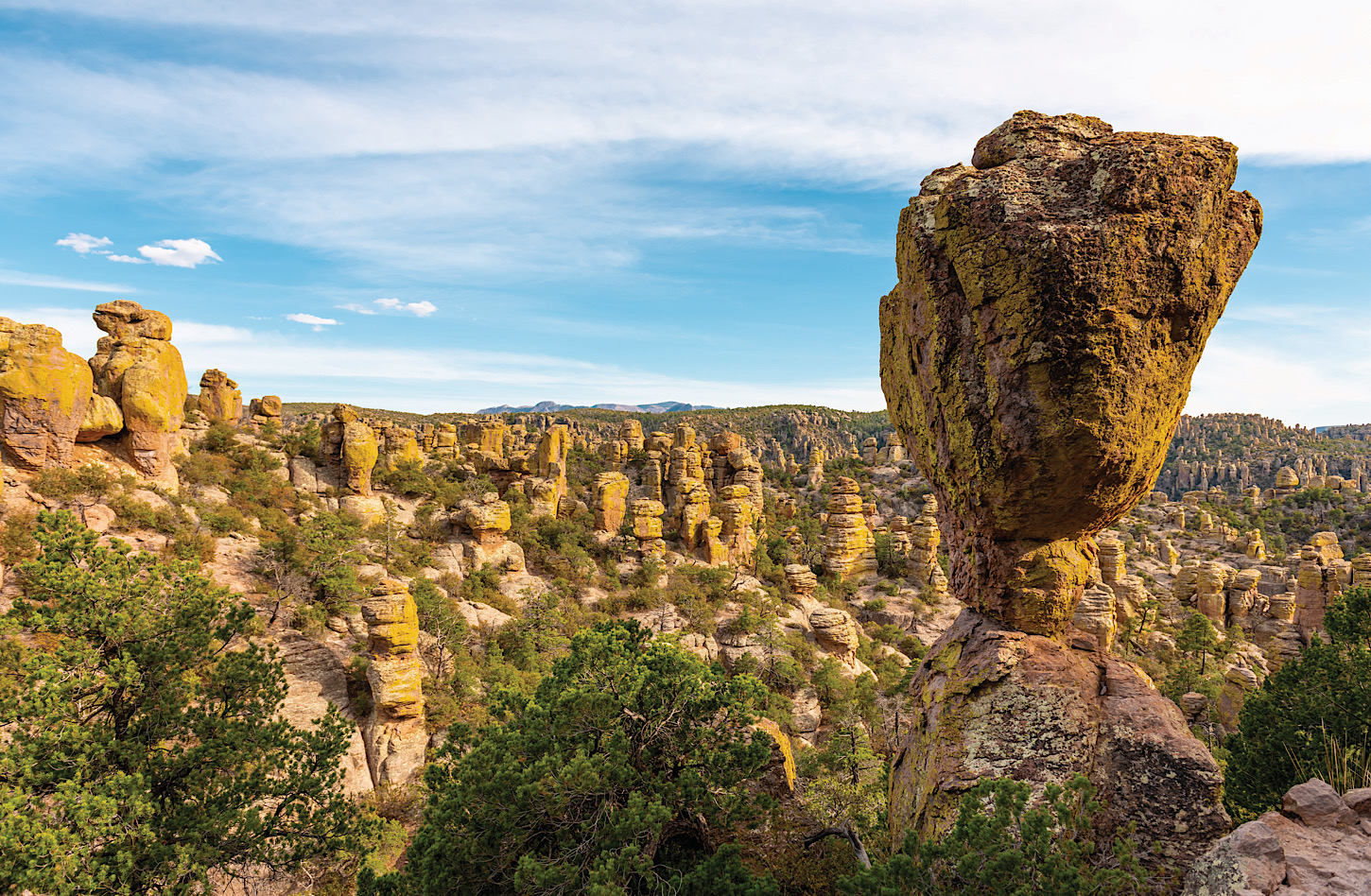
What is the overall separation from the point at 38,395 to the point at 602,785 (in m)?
25.7

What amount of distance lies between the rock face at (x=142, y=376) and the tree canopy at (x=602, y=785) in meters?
23.6

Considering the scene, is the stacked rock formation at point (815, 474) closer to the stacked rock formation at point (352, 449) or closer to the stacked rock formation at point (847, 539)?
the stacked rock formation at point (847, 539)

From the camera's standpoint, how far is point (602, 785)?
305 inches

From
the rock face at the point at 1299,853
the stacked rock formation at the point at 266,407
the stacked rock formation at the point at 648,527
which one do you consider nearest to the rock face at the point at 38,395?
the stacked rock formation at the point at 266,407

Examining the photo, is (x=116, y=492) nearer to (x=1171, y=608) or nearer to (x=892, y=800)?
(x=892, y=800)

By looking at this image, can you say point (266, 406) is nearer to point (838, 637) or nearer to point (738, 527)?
point (738, 527)

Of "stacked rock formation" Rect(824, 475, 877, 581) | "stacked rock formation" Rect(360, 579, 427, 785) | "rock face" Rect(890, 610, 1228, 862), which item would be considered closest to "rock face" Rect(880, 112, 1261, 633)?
"rock face" Rect(890, 610, 1228, 862)

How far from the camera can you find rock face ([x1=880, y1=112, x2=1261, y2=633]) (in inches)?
236

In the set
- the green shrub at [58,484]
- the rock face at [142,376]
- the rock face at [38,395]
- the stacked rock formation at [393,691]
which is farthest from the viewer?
the rock face at [142,376]

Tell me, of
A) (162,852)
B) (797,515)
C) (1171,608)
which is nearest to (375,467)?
(162,852)

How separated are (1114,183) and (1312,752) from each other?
12.5 m

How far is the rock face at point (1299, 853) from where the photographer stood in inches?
182

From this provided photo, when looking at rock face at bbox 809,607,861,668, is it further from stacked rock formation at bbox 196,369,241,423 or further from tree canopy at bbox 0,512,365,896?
stacked rock formation at bbox 196,369,241,423

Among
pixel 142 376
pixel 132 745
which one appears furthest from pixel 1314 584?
pixel 142 376
